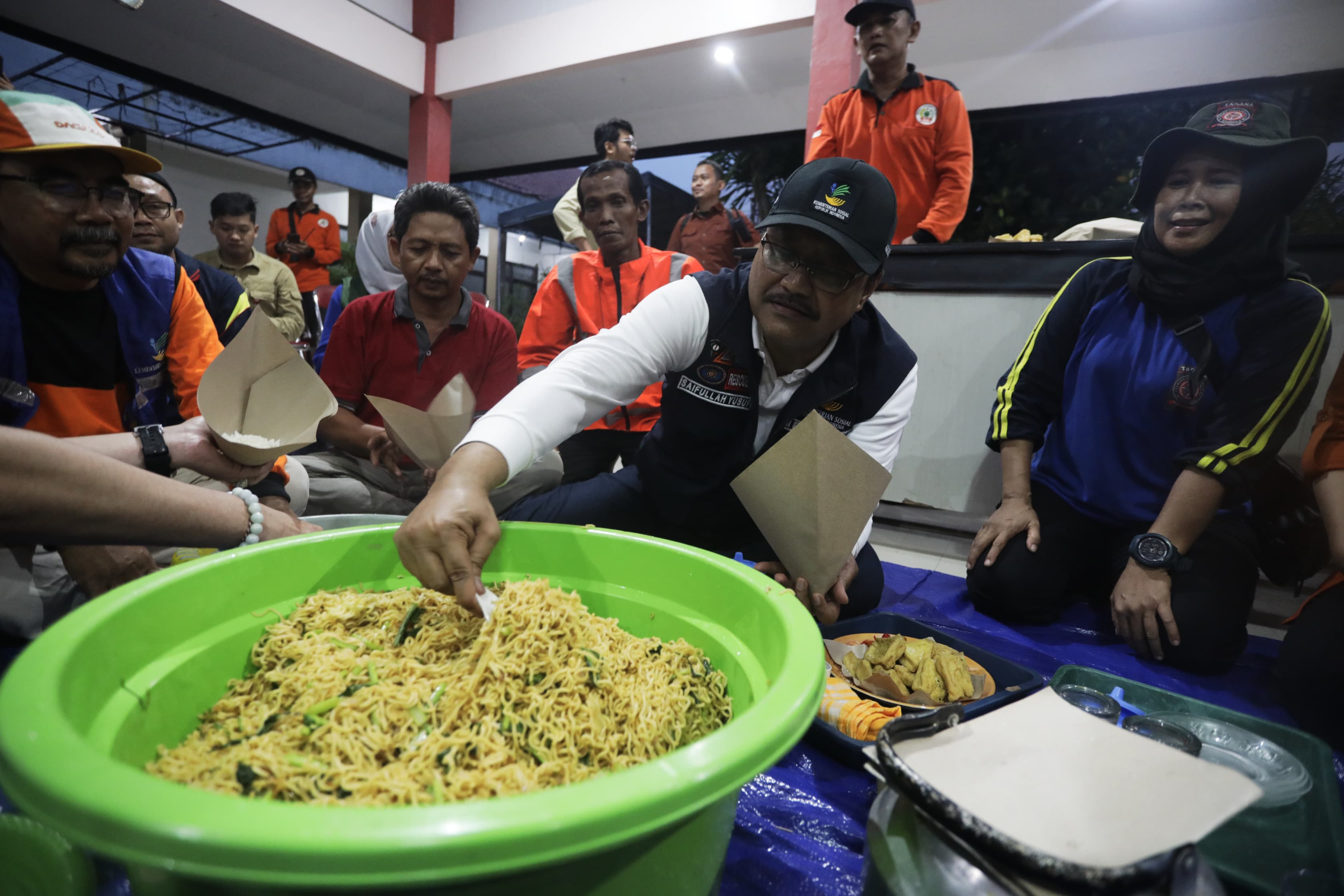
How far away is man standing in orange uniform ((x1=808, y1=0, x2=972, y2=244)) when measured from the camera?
373 centimetres

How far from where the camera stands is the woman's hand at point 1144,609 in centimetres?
191

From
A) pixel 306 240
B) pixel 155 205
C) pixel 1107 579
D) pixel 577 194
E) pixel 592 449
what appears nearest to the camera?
pixel 1107 579

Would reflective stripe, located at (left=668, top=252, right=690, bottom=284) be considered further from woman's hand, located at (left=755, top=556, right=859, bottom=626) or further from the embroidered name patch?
woman's hand, located at (left=755, top=556, right=859, bottom=626)

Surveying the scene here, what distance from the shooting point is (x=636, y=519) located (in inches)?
83.7

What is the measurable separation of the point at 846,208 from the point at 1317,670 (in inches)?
68.8

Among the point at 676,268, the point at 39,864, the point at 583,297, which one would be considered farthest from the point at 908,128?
the point at 39,864

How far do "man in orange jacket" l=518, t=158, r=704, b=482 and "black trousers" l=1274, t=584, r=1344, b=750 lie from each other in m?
2.29

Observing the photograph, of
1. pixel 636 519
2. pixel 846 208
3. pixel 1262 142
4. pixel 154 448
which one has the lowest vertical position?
pixel 636 519

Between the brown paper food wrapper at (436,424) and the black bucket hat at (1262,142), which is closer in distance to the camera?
the brown paper food wrapper at (436,424)

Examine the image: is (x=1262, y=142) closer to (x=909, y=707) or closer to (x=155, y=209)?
(x=909, y=707)

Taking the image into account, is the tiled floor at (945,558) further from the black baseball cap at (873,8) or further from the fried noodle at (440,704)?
the black baseball cap at (873,8)

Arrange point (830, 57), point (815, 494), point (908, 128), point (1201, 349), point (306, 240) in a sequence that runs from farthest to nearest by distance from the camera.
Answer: point (306, 240), point (830, 57), point (908, 128), point (1201, 349), point (815, 494)

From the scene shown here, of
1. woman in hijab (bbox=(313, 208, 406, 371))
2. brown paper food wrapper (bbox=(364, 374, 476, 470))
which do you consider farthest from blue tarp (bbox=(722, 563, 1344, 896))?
woman in hijab (bbox=(313, 208, 406, 371))

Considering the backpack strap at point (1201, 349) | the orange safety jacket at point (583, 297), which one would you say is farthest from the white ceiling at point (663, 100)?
the backpack strap at point (1201, 349)
